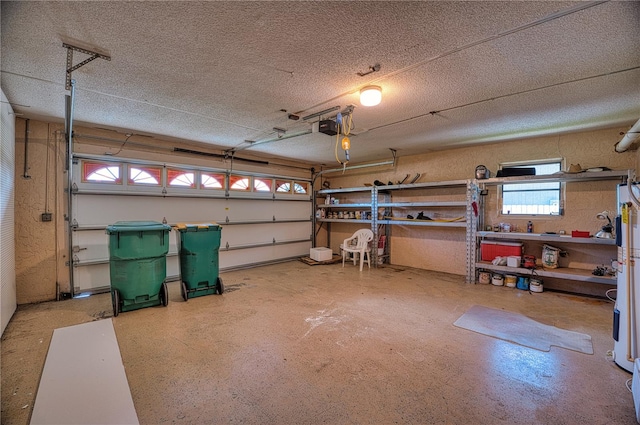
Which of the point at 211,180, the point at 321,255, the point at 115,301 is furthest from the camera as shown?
the point at 321,255

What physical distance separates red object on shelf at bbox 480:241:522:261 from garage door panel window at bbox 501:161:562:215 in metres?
0.61

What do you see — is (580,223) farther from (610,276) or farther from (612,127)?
(612,127)

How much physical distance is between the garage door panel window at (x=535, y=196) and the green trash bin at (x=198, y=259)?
500 cm

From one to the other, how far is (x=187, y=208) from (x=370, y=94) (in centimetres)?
405

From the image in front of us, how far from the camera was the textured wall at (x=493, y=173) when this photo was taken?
3998 millimetres

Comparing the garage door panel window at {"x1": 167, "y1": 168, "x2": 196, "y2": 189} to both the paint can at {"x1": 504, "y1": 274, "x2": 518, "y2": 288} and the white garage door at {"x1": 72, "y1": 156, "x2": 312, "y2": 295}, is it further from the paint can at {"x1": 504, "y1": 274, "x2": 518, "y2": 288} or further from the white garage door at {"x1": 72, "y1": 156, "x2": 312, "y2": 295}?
the paint can at {"x1": 504, "y1": 274, "x2": 518, "y2": 288}

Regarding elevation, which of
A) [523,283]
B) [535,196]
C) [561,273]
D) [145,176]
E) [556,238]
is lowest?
[523,283]

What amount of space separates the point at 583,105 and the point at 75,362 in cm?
571

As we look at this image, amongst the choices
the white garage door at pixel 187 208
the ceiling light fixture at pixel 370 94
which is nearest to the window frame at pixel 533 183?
the ceiling light fixture at pixel 370 94

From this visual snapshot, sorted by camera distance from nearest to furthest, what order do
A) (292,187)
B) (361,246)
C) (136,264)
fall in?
(136,264) → (361,246) → (292,187)

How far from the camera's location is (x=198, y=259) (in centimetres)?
392

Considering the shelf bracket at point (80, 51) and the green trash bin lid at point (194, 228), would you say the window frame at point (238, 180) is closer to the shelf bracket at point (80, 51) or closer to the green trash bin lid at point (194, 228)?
the green trash bin lid at point (194, 228)

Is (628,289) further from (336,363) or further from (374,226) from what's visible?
(374,226)

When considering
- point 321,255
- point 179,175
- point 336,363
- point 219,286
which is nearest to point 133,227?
point 219,286
